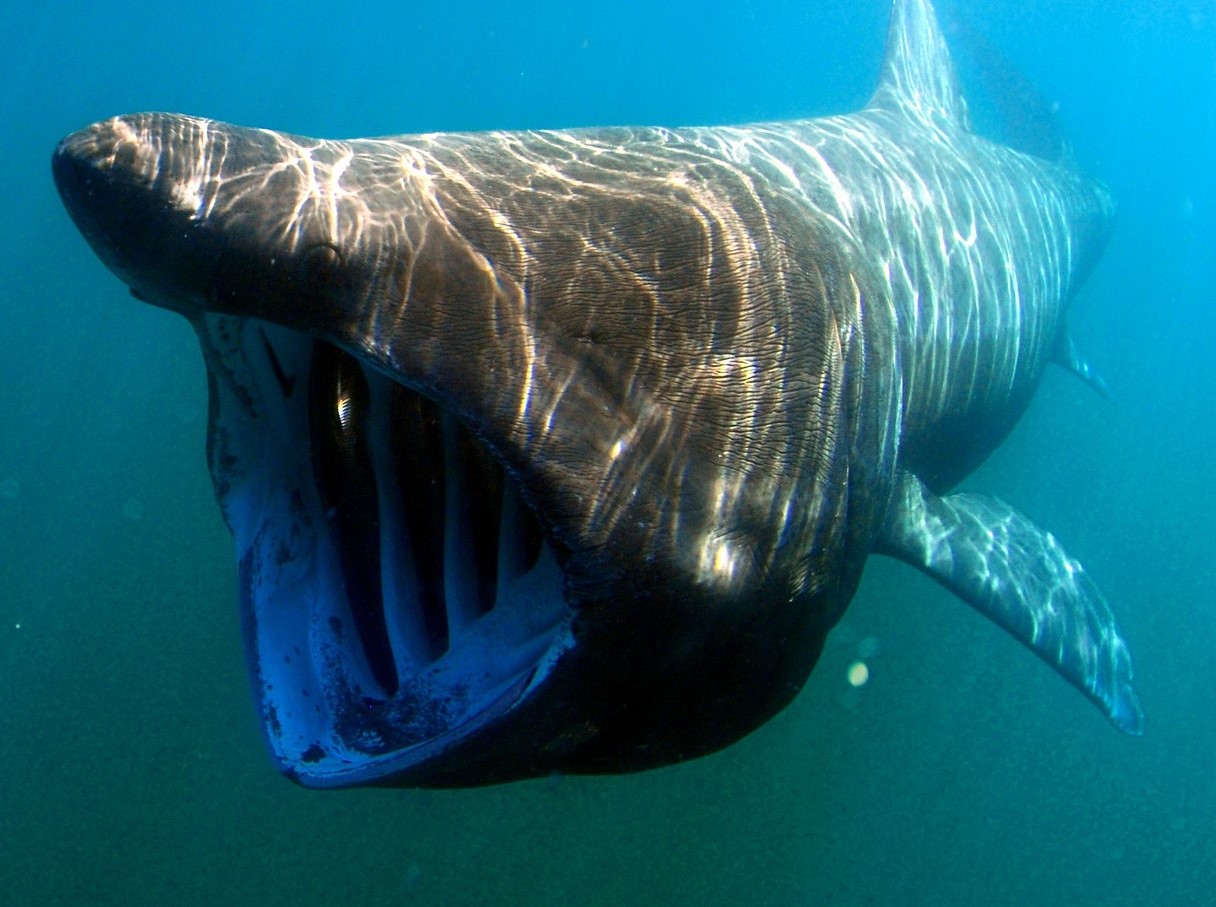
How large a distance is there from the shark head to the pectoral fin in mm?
1635

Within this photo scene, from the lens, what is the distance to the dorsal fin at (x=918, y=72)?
272 inches

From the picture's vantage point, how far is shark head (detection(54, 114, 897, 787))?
1953mm

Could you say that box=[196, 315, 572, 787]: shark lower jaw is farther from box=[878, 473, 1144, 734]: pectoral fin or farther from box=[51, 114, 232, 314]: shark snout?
box=[878, 473, 1144, 734]: pectoral fin

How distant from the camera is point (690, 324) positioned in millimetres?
2381

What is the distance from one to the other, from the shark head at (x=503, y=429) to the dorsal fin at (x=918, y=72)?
457 centimetres

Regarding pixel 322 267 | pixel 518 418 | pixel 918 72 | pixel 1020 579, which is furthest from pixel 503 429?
pixel 918 72

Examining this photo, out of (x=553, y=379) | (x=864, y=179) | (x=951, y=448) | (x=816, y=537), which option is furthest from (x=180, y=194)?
(x=951, y=448)

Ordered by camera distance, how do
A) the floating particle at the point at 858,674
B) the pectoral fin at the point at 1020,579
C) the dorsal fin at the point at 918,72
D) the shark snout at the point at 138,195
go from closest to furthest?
the shark snout at the point at 138,195 → the pectoral fin at the point at 1020,579 → the dorsal fin at the point at 918,72 → the floating particle at the point at 858,674

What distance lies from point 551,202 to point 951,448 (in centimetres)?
350

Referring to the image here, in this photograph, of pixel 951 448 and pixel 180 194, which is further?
pixel 951 448

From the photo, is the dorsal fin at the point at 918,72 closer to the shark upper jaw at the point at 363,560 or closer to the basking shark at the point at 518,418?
the basking shark at the point at 518,418

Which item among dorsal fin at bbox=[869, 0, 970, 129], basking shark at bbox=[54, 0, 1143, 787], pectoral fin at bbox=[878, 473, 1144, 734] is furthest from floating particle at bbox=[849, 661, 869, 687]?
basking shark at bbox=[54, 0, 1143, 787]

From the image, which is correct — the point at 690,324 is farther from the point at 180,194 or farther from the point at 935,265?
the point at 935,265

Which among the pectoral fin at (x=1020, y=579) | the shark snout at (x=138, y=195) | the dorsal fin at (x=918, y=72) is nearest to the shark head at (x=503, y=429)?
the shark snout at (x=138, y=195)
